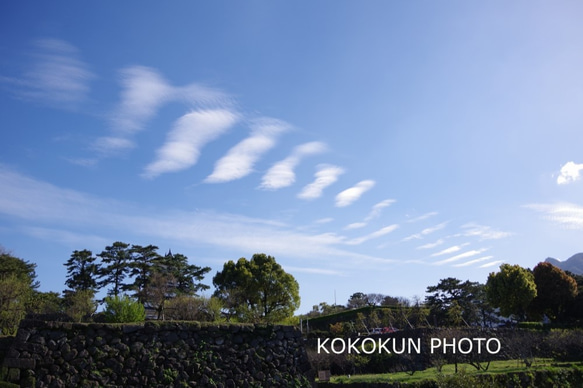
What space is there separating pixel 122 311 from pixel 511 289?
3222 cm

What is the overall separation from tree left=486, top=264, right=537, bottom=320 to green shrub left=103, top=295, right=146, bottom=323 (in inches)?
1243

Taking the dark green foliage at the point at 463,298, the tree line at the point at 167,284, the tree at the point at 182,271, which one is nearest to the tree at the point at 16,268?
the tree line at the point at 167,284

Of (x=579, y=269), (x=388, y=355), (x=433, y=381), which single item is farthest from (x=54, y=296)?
(x=579, y=269)

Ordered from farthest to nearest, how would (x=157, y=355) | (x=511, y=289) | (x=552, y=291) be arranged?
1. (x=552, y=291)
2. (x=511, y=289)
3. (x=157, y=355)

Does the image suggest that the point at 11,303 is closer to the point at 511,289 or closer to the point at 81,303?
the point at 81,303

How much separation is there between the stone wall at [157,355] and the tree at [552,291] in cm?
3204

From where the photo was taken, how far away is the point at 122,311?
11.7m

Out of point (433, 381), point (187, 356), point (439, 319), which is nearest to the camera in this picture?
point (187, 356)

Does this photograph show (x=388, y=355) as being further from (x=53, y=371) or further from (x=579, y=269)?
(x=579, y=269)

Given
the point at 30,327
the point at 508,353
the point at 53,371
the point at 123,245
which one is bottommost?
the point at 508,353

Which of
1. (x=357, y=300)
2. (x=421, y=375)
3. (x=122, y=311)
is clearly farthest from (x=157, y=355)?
(x=357, y=300)

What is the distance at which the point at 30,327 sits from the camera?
33.0 feet

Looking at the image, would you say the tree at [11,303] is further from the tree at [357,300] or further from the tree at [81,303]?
the tree at [357,300]

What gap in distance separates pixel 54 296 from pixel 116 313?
25.1 meters
